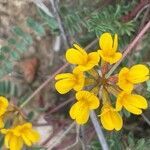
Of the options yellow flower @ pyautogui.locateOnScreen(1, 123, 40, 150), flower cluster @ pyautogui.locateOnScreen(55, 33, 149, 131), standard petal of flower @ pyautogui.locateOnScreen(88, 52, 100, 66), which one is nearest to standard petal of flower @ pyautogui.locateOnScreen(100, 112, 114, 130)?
flower cluster @ pyautogui.locateOnScreen(55, 33, 149, 131)

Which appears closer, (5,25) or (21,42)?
(21,42)

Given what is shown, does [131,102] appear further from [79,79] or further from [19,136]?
[19,136]

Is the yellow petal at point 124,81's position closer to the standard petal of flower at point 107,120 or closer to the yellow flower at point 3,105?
the standard petal of flower at point 107,120

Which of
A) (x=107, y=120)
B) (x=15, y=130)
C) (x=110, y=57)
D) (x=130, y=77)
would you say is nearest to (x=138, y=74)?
(x=130, y=77)

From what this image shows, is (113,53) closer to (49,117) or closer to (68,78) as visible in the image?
(68,78)

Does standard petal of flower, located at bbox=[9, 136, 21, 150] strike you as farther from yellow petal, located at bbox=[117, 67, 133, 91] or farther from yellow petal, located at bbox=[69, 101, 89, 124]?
yellow petal, located at bbox=[117, 67, 133, 91]

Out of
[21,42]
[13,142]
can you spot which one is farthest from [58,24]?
[13,142]
